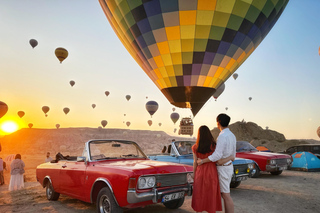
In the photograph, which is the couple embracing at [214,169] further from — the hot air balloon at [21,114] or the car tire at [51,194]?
the hot air balloon at [21,114]

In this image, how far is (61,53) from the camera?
3061 cm

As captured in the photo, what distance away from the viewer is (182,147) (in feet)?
26.1

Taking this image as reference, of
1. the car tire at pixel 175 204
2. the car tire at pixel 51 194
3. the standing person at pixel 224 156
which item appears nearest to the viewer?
the standing person at pixel 224 156

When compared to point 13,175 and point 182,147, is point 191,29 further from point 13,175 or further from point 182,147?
point 13,175

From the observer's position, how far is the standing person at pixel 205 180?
13.8 feet

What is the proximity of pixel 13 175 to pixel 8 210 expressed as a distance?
440 cm

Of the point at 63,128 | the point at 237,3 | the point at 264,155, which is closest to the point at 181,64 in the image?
the point at 237,3

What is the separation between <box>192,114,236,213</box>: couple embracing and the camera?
4.13 meters

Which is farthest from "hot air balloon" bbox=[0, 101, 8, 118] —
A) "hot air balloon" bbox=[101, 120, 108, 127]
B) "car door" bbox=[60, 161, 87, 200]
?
"hot air balloon" bbox=[101, 120, 108, 127]

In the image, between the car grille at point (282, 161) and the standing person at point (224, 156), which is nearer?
the standing person at point (224, 156)

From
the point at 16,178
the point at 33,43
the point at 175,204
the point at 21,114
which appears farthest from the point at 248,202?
the point at 21,114

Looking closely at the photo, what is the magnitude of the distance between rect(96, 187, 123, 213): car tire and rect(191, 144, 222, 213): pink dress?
1.39 metres

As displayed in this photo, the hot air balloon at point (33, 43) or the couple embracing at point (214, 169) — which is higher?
the hot air balloon at point (33, 43)

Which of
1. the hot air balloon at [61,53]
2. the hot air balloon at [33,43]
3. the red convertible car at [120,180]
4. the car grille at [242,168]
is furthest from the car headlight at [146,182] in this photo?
the hot air balloon at [33,43]
